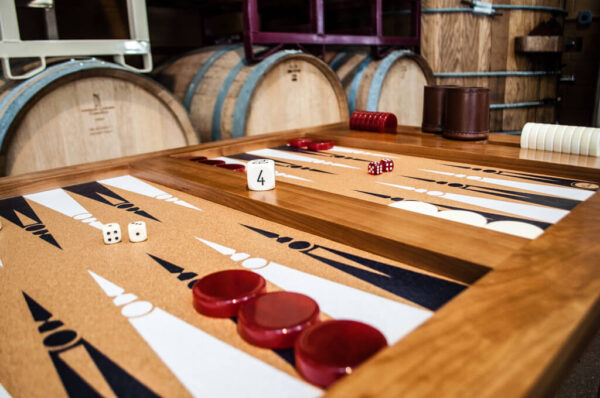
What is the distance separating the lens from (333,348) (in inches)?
27.6

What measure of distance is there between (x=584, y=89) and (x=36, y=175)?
6312 mm

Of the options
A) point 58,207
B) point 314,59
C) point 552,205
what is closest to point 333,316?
point 552,205

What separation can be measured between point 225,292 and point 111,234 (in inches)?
19.2

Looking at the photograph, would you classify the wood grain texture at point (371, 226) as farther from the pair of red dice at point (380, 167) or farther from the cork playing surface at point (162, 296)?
the pair of red dice at point (380, 167)

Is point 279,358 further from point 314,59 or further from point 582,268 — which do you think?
point 314,59

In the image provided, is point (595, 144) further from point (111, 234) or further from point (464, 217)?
point (111, 234)

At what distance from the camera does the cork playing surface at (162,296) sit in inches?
27.8

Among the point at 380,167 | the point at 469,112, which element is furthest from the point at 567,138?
the point at 380,167

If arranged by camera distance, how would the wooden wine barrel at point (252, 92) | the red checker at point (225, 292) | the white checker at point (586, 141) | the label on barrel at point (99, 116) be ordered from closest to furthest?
the red checker at point (225, 292) < the white checker at point (586, 141) < the label on barrel at point (99, 116) < the wooden wine barrel at point (252, 92)

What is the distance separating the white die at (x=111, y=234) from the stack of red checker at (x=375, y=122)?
67.6 inches

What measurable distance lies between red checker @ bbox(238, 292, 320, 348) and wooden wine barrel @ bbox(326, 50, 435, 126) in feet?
10.7

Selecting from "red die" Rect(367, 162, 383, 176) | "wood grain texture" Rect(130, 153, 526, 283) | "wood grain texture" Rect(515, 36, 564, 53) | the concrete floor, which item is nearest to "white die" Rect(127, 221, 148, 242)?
"wood grain texture" Rect(130, 153, 526, 283)

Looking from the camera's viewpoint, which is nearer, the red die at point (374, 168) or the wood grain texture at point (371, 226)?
the wood grain texture at point (371, 226)

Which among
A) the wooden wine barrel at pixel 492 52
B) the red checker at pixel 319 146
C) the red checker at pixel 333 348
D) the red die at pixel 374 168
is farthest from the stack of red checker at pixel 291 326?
the wooden wine barrel at pixel 492 52
